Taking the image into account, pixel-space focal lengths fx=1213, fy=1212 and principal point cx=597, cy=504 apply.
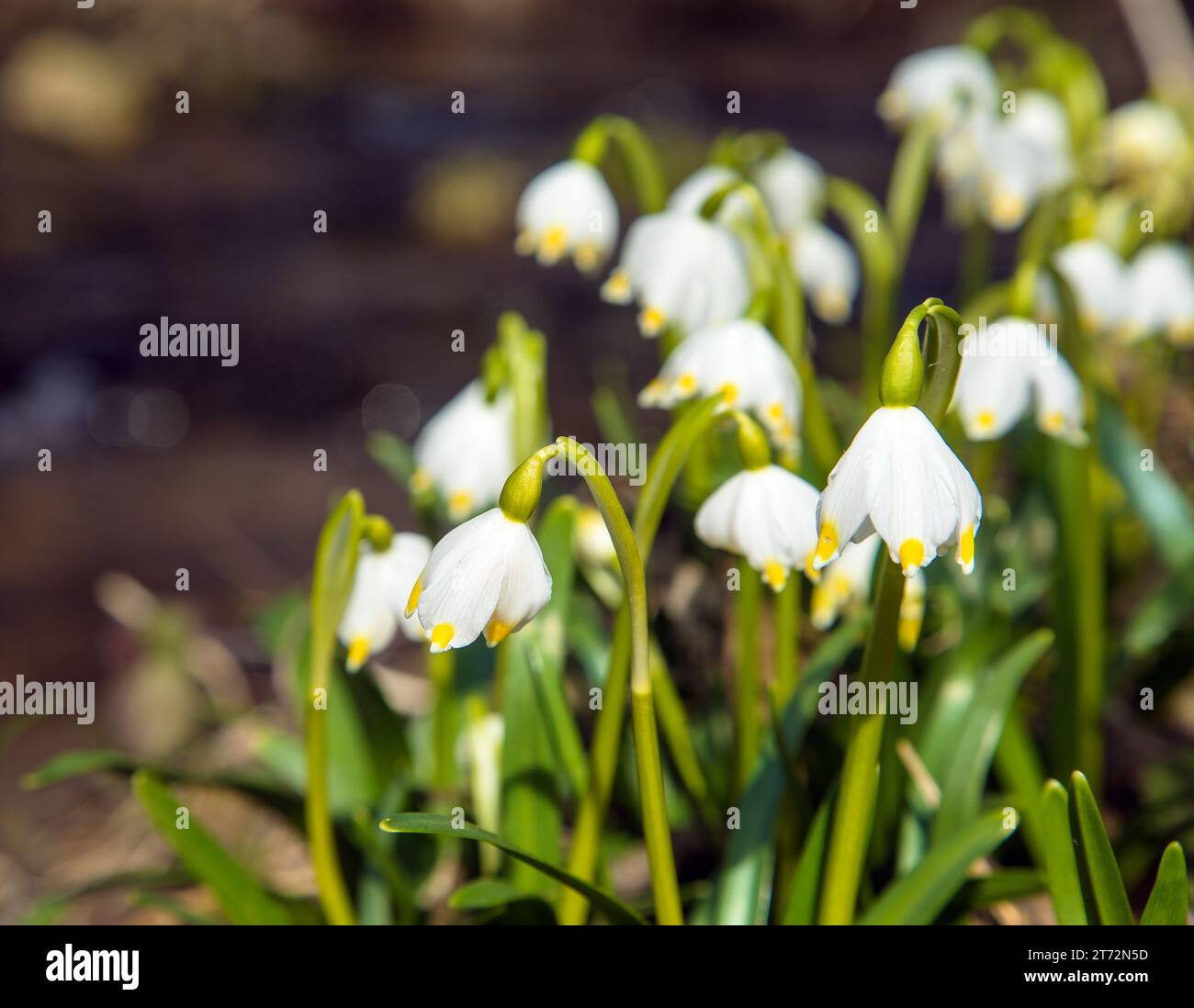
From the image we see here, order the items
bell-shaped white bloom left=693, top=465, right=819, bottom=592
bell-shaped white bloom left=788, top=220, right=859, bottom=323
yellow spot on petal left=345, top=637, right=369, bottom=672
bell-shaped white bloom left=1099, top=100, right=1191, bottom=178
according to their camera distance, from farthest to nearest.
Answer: bell-shaped white bloom left=1099, top=100, right=1191, bottom=178 → bell-shaped white bloom left=788, top=220, right=859, bottom=323 → yellow spot on petal left=345, top=637, right=369, bottom=672 → bell-shaped white bloom left=693, top=465, right=819, bottom=592

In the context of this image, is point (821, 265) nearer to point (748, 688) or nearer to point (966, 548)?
point (748, 688)

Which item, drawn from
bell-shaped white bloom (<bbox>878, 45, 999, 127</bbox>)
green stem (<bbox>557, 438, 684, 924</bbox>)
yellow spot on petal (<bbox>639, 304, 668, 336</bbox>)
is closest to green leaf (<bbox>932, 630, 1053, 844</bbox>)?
green stem (<bbox>557, 438, 684, 924</bbox>)

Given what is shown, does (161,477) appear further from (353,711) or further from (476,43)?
(476,43)

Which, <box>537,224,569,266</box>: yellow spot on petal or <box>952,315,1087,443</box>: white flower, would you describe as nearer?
<box>952,315,1087,443</box>: white flower

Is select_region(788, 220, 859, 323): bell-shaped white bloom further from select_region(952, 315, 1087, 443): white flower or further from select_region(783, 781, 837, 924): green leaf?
select_region(783, 781, 837, 924): green leaf

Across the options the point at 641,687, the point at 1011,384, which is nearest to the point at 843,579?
the point at 1011,384
